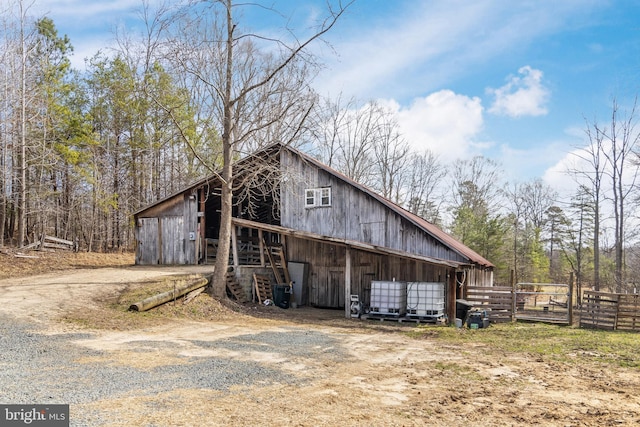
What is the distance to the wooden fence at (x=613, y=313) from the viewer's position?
1500 centimetres

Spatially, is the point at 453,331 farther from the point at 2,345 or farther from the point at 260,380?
the point at 2,345

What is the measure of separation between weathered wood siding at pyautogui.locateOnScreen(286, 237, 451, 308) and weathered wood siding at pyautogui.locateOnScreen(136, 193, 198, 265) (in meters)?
4.89

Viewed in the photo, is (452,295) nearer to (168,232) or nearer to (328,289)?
(328,289)

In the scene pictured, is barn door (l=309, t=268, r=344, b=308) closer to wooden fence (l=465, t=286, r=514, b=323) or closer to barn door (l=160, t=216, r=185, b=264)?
wooden fence (l=465, t=286, r=514, b=323)

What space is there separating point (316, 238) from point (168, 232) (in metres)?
8.74

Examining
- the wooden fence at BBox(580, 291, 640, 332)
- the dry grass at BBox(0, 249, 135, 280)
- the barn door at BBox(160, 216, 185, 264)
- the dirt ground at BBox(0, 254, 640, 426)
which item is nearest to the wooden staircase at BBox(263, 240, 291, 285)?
the barn door at BBox(160, 216, 185, 264)

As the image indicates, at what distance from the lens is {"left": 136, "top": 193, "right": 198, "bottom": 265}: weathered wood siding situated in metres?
21.5

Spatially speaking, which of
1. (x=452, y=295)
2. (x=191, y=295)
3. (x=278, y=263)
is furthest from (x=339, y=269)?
(x=191, y=295)

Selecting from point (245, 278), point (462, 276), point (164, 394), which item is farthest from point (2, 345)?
point (462, 276)

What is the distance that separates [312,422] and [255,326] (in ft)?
26.1

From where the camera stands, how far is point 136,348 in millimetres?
8961

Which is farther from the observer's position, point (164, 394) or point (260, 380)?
point (260, 380)

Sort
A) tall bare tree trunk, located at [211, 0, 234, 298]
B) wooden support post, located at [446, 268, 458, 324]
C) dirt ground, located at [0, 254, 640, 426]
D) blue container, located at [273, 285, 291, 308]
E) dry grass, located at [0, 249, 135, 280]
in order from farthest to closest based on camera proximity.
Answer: dry grass, located at [0, 249, 135, 280] < blue container, located at [273, 285, 291, 308] < tall bare tree trunk, located at [211, 0, 234, 298] < wooden support post, located at [446, 268, 458, 324] < dirt ground, located at [0, 254, 640, 426]

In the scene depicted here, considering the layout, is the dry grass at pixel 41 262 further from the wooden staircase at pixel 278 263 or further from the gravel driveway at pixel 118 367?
the gravel driveway at pixel 118 367
